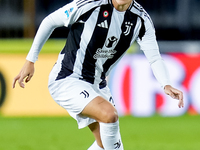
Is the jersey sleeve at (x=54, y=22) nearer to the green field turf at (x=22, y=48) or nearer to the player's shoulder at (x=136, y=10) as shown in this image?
the player's shoulder at (x=136, y=10)

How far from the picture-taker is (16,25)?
11336mm

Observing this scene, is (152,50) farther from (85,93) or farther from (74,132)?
(74,132)

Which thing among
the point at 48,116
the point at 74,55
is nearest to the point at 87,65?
the point at 74,55

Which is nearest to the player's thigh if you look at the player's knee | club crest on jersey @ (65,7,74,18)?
the player's knee

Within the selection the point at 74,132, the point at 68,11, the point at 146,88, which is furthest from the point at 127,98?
the point at 68,11

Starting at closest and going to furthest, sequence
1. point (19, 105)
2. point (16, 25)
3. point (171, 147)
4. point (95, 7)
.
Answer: point (95, 7), point (171, 147), point (19, 105), point (16, 25)

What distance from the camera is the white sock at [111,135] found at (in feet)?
12.6

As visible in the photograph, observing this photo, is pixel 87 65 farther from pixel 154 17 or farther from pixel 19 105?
pixel 154 17

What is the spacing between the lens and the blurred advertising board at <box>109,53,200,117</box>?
29.8ft

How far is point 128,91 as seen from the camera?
912 cm

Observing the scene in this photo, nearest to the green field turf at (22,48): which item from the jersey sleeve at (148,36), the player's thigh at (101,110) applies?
the jersey sleeve at (148,36)

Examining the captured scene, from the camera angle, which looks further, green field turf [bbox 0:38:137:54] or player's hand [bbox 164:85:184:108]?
green field turf [bbox 0:38:137:54]

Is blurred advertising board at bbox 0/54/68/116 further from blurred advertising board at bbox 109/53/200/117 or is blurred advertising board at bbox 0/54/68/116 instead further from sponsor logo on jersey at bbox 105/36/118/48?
sponsor logo on jersey at bbox 105/36/118/48

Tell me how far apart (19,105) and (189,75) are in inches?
128
